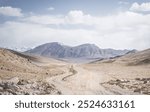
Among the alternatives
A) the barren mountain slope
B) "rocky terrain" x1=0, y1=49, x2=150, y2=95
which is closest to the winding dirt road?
"rocky terrain" x1=0, y1=49, x2=150, y2=95

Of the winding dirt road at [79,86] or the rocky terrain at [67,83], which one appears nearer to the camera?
the rocky terrain at [67,83]

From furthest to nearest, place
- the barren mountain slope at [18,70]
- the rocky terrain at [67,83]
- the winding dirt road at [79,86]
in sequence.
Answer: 1. the barren mountain slope at [18,70]
2. the winding dirt road at [79,86]
3. the rocky terrain at [67,83]

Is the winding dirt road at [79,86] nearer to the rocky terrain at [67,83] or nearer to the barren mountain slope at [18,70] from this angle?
the rocky terrain at [67,83]

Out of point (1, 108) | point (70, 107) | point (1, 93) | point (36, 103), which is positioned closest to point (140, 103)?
point (70, 107)

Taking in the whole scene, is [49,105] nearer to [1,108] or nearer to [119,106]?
[1,108]

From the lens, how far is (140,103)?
853 inches

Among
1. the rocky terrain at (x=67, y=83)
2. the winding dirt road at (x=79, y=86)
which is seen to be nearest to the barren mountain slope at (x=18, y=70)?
the rocky terrain at (x=67, y=83)

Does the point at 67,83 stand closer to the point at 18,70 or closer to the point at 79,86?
the point at 79,86

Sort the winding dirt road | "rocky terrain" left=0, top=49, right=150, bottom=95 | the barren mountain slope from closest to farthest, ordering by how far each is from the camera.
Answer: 1. "rocky terrain" left=0, top=49, right=150, bottom=95
2. the winding dirt road
3. the barren mountain slope

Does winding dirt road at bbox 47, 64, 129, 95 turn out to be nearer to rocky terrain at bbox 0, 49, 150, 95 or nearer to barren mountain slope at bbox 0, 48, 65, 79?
rocky terrain at bbox 0, 49, 150, 95

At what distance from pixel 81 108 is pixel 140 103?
412cm

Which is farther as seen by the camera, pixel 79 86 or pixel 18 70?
pixel 18 70

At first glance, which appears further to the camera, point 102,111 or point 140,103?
point 140,103

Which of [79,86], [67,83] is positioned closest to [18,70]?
[67,83]
